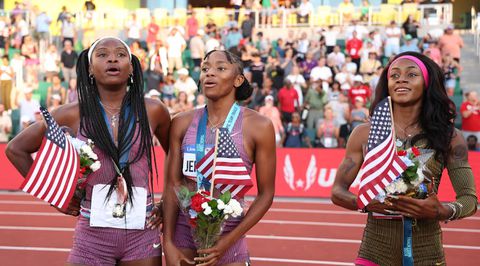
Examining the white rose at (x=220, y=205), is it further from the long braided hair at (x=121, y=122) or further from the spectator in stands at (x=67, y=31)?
the spectator in stands at (x=67, y=31)

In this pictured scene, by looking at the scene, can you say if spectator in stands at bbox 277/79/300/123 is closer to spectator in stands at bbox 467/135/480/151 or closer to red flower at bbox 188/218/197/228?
spectator in stands at bbox 467/135/480/151

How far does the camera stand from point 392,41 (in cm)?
1803

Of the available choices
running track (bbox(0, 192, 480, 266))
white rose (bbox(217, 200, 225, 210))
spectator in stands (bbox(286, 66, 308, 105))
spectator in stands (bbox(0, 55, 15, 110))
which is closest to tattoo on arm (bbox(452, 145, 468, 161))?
white rose (bbox(217, 200, 225, 210))

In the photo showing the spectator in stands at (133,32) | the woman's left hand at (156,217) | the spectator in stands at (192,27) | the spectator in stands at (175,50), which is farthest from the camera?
the spectator in stands at (133,32)

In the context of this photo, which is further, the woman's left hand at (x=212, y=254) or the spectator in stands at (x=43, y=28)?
the spectator in stands at (x=43, y=28)

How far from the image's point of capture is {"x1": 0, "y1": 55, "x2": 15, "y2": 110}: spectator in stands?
1777 cm

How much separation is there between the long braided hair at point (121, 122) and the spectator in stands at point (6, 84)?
45.9 feet

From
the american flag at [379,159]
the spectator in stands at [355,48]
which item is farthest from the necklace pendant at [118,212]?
the spectator in stands at [355,48]

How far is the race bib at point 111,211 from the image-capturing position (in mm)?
4082

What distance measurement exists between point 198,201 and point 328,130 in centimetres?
1096

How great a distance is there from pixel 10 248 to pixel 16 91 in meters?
9.76

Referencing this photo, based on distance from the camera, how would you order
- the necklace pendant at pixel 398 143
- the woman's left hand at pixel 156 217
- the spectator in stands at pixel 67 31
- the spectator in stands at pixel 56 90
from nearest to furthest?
1. the necklace pendant at pixel 398 143
2. the woman's left hand at pixel 156 217
3. the spectator in stands at pixel 56 90
4. the spectator in stands at pixel 67 31

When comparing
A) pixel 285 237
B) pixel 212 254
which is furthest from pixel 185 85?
pixel 212 254

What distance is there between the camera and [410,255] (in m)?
3.80
